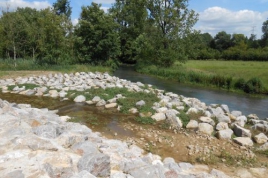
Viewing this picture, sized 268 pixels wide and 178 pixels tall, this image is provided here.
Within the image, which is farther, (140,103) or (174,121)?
(140,103)

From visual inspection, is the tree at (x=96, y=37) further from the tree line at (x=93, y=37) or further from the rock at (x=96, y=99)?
the rock at (x=96, y=99)

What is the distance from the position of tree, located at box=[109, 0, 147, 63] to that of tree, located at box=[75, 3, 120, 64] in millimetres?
14396

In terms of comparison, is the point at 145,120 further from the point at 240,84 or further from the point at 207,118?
the point at 240,84

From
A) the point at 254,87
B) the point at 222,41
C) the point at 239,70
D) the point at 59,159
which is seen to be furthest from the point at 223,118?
the point at 222,41

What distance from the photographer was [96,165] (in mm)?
4184

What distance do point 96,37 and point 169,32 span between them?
9.36m

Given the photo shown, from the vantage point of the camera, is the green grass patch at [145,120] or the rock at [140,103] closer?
the green grass patch at [145,120]

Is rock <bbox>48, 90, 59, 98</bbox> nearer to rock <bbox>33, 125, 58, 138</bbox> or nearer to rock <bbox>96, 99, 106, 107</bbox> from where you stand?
rock <bbox>96, 99, 106, 107</bbox>

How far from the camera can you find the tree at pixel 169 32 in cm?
3170

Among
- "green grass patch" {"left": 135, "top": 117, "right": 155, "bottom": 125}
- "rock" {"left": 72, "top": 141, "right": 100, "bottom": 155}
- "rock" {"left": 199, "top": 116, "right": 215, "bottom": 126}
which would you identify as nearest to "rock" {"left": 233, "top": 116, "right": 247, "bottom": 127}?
"rock" {"left": 199, "top": 116, "right": 215, "bottom": 126}

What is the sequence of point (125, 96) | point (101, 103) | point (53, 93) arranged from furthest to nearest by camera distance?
point (53, 93) → point (125, 96) → point (101, 103)

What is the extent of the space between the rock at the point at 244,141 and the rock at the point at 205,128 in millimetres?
914

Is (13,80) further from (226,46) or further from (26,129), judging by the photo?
(226,46)

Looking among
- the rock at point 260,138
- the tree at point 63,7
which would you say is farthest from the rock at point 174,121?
the tree at point 63,7
